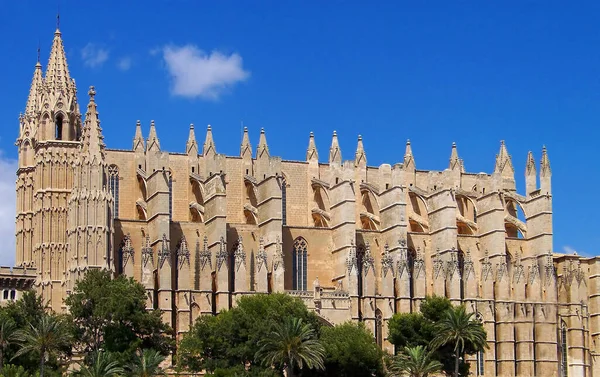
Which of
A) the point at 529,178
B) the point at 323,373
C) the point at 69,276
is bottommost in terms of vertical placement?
the point at 323,373

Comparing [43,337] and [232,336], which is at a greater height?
[232,336]

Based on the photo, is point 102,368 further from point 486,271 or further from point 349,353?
point 486,271

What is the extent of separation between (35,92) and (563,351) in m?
43.0

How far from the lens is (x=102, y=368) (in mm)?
79250

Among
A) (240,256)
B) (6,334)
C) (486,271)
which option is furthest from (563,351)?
(6,334)

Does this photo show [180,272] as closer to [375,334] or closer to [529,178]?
[375,334]

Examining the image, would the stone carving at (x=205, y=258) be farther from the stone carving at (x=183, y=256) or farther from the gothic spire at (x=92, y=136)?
the gothic spire at (x=92, y=136)

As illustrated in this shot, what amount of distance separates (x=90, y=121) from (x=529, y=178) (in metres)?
35.7

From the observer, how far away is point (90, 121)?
97.9 m

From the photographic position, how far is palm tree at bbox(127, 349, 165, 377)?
263ft

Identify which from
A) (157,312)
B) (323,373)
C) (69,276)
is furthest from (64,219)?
(323,373)

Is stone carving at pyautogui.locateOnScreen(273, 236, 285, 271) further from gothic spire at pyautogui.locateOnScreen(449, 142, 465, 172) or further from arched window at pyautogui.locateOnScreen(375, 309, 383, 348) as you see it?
gothic spire at pyautogui.locateOnScreen(449, 142, 465, 172)

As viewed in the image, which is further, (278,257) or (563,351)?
(563,351)

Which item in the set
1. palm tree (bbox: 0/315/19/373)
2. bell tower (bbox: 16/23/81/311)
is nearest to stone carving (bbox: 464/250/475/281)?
bell tower (bbox: 16/23/81/311)
